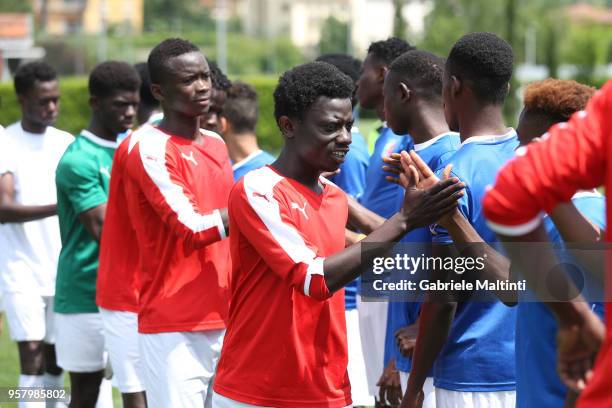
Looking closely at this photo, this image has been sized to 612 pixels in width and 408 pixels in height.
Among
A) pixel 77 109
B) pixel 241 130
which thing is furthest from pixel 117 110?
pixel 77 109

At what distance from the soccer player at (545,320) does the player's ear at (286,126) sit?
3.48 feet

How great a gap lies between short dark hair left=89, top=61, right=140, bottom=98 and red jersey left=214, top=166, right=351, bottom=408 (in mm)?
2850

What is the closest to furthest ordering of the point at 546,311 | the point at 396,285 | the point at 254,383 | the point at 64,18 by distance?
the point at 546,311, the point at 254,383, the point at 396,285, the point at 64,18

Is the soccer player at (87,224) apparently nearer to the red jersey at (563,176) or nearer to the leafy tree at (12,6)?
the red jersey at (563,176)

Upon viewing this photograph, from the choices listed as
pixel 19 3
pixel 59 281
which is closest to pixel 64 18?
pixel 19 3

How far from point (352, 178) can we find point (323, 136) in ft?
9.21

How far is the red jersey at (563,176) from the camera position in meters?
2.81

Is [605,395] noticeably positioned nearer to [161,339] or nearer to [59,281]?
[161,339]

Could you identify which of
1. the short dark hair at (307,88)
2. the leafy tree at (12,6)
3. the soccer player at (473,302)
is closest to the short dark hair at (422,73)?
the soccer player at (473,302)

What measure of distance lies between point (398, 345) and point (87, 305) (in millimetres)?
2630

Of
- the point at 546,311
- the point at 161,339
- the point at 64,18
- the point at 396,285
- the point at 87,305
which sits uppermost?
the point at 546,311

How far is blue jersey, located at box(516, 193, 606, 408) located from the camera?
3631 millimetres

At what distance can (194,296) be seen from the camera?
17.7 feet

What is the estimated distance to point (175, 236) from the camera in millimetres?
5406
